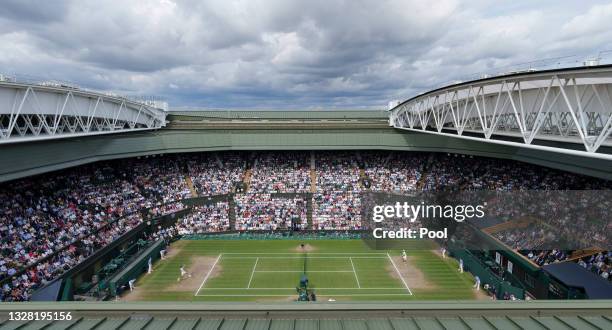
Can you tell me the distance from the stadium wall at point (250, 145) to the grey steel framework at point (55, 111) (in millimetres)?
1336

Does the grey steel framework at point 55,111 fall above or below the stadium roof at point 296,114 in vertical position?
below

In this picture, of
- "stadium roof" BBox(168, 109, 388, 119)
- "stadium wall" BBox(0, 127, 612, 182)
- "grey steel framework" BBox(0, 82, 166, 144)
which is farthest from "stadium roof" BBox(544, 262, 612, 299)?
Answer: "stadium roof" BBox(168, 109, 388, 119)

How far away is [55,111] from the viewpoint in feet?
69.2

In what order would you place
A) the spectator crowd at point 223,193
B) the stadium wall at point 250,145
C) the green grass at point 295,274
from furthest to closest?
the stadium wall at point 250,145, the green grass at point 295,274, the spectator crowd at point 223,193

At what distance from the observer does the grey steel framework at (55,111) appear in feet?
57.6

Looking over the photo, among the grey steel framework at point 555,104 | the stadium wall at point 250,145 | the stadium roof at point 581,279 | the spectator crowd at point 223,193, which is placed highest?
the grey steel framework at point 555,104

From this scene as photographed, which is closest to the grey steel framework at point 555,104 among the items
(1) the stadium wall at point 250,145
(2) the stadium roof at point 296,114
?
(1) the stadium wall at point 250,145

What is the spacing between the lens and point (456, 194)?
33000mm

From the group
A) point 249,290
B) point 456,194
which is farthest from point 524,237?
point 249,290

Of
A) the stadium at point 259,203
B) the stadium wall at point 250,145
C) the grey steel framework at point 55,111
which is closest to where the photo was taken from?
the grey steel framework at point 55,111

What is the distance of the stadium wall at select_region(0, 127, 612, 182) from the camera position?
886 inches

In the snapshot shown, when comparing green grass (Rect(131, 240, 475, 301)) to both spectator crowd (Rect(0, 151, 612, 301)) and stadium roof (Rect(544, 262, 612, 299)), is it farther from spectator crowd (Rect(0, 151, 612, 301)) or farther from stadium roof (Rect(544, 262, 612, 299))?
stadium roof (Rect(544, 262, 612, 299))

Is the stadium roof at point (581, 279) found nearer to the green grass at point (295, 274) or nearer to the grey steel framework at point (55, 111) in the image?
the green grass at point (295, 274)

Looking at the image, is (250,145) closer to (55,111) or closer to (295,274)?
(295,274)
